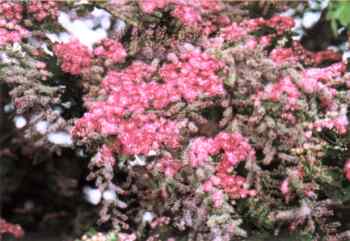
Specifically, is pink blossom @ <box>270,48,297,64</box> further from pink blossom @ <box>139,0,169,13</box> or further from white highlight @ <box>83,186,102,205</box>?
white highlight @ <box>83,186,102,205</box>

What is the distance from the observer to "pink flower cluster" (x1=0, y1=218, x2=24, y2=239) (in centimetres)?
438

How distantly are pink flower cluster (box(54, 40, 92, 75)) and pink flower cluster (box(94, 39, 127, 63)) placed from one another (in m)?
0.07

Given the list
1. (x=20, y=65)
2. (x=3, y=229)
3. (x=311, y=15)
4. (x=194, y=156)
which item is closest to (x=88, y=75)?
(x=20, y=65)

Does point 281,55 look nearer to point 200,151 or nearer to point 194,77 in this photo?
point 194,77

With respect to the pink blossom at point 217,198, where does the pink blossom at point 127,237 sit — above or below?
below

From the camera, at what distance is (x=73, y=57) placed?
13.9ft

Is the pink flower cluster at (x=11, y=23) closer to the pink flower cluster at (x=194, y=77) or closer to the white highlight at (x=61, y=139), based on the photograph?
the white highlight at (x=61, y=139)

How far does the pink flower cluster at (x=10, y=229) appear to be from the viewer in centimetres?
438

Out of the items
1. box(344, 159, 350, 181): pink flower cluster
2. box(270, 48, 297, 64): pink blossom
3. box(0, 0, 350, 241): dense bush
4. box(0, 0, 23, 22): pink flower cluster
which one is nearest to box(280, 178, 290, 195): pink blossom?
box(0, 0, 350, 241): dense bush

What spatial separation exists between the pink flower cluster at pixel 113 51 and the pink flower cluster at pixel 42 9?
0.41 meters

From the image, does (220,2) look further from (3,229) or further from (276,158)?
(3,229)

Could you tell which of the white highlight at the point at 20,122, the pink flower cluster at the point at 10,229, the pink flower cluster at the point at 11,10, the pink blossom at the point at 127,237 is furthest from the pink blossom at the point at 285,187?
the pink flower cluster at the point at 11,10

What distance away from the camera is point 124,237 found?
13.4 feet

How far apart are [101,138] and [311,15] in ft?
5.68
